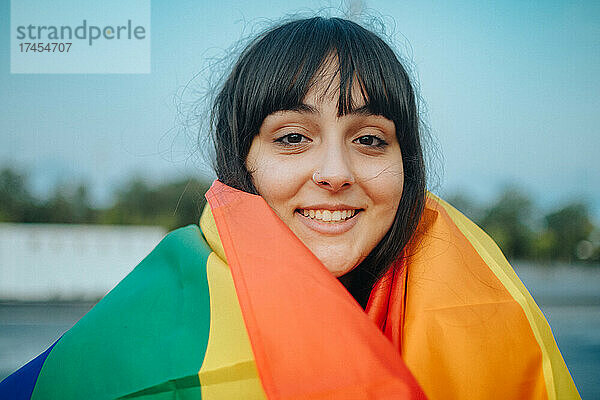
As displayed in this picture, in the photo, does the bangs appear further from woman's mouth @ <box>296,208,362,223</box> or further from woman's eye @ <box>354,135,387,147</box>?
woman's mouth @ <box>296,208,362,223</box>

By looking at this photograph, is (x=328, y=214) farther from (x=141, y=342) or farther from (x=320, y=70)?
(x=141, y=342)

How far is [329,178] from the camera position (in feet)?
3.70

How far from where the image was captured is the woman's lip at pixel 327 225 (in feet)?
3.93

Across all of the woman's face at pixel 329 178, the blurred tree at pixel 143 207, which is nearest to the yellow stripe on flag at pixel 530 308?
the woman's face at pixel 329 178

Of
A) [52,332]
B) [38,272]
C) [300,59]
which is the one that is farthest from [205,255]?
[38,272]

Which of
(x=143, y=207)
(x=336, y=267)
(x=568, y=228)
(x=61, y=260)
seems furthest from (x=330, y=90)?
(x=568, y=228)

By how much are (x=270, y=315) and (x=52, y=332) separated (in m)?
5.88

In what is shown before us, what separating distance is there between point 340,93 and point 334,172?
0.54 ft

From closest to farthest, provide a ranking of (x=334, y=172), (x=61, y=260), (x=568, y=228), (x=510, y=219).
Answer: (x=334, y=172) < (x=61, y=260) < (x=510, y=219) < (x=568, y=228)

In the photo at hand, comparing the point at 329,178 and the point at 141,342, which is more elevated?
the point at 329,178

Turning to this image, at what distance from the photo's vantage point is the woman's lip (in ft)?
3.93

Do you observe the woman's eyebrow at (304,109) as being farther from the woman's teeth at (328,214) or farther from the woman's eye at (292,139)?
the woman's teeth at (328,214)

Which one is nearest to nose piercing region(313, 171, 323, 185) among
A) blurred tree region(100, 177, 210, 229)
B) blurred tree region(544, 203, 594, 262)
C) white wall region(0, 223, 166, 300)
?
white wall region(0, 223, 166, 300)

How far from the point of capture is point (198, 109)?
1.49m
